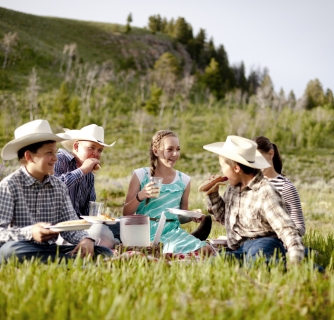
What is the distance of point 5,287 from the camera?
286cm

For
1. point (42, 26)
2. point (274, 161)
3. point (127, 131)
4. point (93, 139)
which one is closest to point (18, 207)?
point (93, 139)

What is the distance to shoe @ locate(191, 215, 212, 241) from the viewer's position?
567 centimetres

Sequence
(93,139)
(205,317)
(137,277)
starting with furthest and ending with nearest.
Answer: (93,139), (137,277), (205,317)

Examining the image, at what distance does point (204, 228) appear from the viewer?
574cm

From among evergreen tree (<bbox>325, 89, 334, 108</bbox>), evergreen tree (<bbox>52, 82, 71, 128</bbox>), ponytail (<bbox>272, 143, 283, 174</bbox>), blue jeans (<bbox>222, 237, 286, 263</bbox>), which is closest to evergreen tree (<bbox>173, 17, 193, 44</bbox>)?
evergreen tree (<bbox>325, 89, 334, 108</bbox>)

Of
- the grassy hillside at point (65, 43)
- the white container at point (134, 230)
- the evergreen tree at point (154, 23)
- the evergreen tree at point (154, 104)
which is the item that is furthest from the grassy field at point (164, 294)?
the evergreen tree at point (154, 23)

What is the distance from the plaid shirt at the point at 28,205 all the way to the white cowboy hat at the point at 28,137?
197mm

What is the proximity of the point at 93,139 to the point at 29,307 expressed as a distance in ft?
11.1

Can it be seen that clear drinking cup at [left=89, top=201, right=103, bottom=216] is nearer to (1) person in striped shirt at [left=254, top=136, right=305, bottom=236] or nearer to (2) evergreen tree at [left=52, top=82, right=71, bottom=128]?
(1) person in striped shirt at [left=254, top=136, right=305, bottom=236]

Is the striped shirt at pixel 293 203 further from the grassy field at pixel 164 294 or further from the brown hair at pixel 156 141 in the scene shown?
the grassy field at pixel 164 294

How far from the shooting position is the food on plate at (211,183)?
492 cm

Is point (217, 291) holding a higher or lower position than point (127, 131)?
lower

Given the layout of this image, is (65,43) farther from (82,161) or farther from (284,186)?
(284,186)

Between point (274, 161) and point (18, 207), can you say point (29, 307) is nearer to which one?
point (18, 207)
